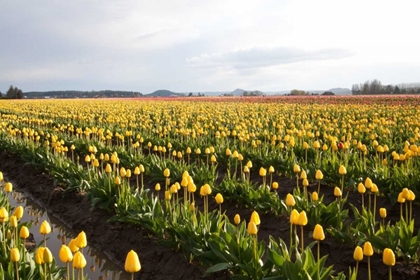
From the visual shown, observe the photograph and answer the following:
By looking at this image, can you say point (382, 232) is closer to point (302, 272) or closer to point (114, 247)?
point (302, 272)

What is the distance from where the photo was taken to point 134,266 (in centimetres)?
232

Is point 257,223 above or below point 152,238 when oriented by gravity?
above

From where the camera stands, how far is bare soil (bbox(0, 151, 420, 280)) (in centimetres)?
422

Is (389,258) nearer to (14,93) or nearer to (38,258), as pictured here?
(38,258)

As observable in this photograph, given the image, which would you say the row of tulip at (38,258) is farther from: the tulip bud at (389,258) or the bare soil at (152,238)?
the tulip bud at (389,258)

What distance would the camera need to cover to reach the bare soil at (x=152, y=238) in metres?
4.22

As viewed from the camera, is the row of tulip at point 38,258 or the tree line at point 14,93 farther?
the tree line at point 14,93

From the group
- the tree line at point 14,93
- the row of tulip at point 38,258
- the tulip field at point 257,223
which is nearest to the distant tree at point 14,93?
the tree line at point 14,93

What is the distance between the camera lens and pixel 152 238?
506 centimetres

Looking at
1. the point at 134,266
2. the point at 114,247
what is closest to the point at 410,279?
the point at 134,266

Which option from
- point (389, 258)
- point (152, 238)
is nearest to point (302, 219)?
point (389, 258)

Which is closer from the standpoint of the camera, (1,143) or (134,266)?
(134,266)

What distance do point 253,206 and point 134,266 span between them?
11.9 ft

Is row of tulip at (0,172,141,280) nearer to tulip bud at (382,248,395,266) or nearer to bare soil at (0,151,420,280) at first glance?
bare soil at (0,151,420,280)
